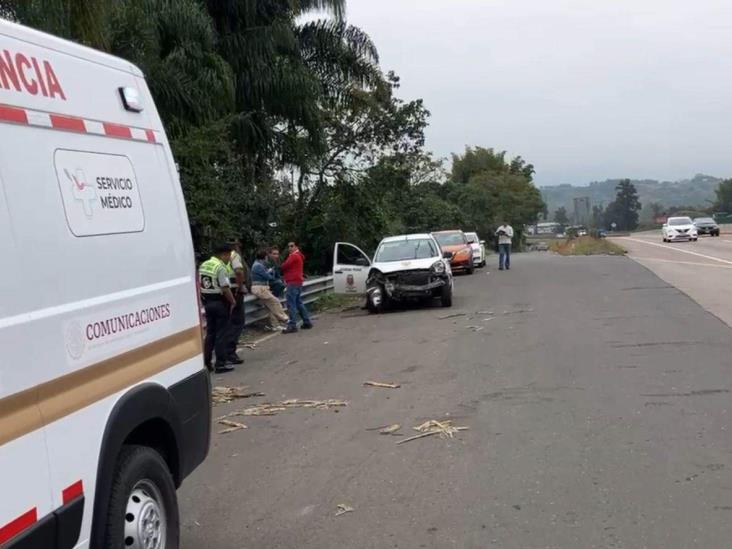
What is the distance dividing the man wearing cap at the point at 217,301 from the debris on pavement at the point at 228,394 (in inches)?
39.8

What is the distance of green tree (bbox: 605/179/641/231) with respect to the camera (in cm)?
15188

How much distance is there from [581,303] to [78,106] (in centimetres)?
1484

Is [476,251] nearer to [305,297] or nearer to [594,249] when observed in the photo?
[594,249]

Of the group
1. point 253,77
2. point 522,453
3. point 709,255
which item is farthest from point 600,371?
point 709,255

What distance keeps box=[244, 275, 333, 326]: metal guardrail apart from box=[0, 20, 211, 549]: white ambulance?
35.5ft

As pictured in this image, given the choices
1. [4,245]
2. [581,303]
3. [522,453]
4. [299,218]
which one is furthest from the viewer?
[299,218]

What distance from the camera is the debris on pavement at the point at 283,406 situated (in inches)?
341

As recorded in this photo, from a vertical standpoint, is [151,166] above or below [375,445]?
above

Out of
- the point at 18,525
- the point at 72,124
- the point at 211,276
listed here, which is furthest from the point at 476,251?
Answer: the point at 18,525

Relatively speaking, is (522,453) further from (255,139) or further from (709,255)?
(709,255)

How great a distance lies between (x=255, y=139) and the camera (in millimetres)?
24438

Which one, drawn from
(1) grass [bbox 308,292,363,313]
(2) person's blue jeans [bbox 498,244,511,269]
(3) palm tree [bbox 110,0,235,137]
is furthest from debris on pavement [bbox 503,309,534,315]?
(2) person's blue jeans [bbox 498,244,511,269]

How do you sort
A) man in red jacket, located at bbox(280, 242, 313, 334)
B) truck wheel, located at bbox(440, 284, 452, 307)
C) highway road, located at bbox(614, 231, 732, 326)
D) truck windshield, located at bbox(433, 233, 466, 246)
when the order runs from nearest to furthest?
man in red jacket, located at bbox(280, 242, 313, 334)
highway road, located at bbox(614, 231, 732, 326)
truck wheel, located at bbox(440, 284, 452, 307)
truck windshield, located at bbox(433, 233, 466, 246)

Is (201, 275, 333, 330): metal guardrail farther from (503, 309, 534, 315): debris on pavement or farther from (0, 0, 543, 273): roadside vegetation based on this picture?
(503, 309, 534, 315): debris on pavement
